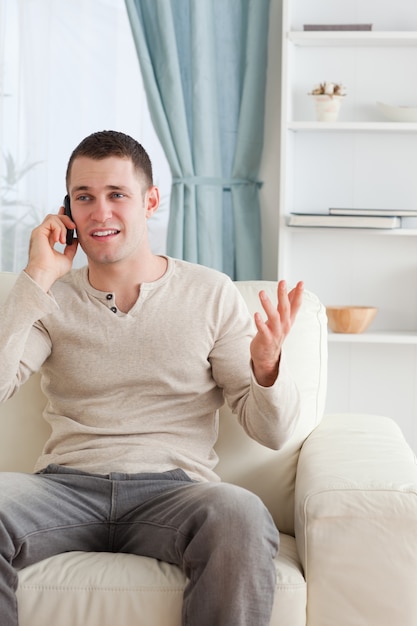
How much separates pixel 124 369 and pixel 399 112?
1515mm

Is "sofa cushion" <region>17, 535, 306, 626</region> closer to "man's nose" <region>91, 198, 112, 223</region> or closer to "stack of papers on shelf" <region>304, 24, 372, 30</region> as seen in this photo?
"man's nose" <region>91, 198, 112, 223</region>

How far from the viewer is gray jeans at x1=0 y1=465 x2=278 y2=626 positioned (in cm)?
163

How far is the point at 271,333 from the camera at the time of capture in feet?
6.07

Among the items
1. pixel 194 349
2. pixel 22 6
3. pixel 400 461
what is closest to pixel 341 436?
pixel 400 461

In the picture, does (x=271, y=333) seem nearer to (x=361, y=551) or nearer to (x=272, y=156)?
(x=361, y=551)

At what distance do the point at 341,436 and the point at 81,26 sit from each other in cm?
189

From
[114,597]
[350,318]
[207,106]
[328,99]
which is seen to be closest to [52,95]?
[207,106]

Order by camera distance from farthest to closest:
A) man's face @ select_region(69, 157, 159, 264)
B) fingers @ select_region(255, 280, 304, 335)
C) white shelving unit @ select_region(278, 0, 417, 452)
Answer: white shelving unit @ select_region(278, 0, 417, 452) < man's face @ select_region(69, 157, 159, 264) < fingers @ select_region(255, 280, 304, 335)

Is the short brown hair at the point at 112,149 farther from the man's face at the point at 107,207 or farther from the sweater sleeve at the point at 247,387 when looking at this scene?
the sweater sleeve at the point at 247,387

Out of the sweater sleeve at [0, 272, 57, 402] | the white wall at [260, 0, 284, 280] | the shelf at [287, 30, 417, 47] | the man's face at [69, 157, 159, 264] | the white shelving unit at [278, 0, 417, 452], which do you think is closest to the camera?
the sweater sleeve at [0, 272, 57, 402]

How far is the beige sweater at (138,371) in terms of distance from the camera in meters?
1.98

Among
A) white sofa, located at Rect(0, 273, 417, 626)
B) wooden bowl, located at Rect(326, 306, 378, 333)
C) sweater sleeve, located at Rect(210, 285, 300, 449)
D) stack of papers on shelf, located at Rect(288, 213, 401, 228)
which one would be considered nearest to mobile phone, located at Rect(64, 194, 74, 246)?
sweater sleeve, located at Rect(210, 285, 300, 449)

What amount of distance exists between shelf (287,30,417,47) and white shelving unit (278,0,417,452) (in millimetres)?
46

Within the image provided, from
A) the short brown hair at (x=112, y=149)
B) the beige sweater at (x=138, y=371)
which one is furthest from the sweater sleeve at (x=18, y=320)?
the short brown hair at (x=112, y=149)
